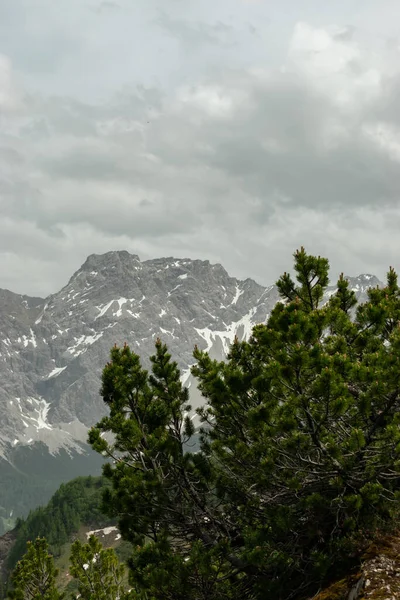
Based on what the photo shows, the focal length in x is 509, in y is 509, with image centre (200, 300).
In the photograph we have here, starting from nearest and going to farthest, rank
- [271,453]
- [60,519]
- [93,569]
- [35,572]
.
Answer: [271,453], [35,572], [93,569], [60,519]

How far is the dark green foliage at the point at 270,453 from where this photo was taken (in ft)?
38.3

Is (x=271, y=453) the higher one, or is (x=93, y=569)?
(x=271, y=453)

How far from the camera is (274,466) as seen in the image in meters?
12.4

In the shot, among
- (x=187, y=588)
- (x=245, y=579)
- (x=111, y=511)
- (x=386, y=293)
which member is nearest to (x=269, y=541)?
(x=245, y=579)

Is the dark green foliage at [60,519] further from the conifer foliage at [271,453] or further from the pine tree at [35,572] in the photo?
the conifer foliage at [271,453]

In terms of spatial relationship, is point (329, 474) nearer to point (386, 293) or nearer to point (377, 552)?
point (377, 552)

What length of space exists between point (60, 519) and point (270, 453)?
182m

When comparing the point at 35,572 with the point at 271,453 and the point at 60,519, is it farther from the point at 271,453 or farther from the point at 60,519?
the point at 60,519

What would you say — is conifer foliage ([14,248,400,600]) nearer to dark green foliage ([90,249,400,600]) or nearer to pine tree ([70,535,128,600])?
dark green foliage ([90,249,400,600])

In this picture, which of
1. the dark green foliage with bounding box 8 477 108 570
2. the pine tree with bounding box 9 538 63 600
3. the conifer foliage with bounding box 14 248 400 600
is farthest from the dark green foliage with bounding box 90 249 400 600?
the dark green foliage with bounding box 8 477 108 570

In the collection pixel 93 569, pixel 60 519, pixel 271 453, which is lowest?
pixel 60 519

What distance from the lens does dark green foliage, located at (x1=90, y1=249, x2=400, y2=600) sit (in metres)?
11.7

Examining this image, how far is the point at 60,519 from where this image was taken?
173500 millimetres

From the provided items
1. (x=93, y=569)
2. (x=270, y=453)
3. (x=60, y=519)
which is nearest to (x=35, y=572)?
(x=93, y=569)
